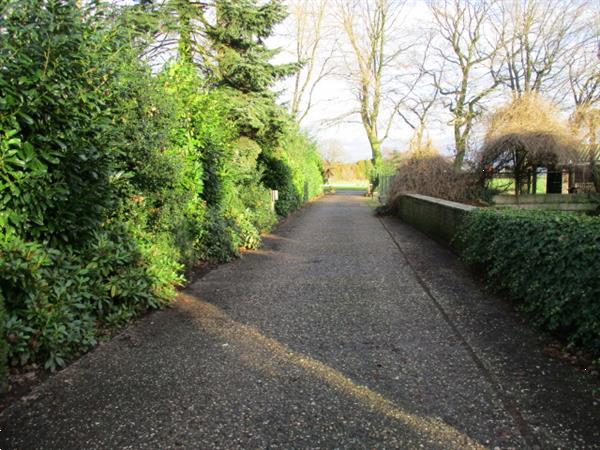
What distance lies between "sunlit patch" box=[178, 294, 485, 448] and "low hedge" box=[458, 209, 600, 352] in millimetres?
1601

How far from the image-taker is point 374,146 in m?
34.3

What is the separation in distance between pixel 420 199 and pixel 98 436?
11.8 meters

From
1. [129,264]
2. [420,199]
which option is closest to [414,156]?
[420,199]

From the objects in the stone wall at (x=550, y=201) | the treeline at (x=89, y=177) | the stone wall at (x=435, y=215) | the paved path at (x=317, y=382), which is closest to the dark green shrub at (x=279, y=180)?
the stone wall at (x=435, y=215)

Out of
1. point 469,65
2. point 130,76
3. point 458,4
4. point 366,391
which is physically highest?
point 458,4

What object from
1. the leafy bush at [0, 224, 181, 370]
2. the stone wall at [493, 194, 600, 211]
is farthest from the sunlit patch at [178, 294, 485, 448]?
the stone wall at [493, 194, 600, 211]

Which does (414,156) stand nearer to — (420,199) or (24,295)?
(420,199)

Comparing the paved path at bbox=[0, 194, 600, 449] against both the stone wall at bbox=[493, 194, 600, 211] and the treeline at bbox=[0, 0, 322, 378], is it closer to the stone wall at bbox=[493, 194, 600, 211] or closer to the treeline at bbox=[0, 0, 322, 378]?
the treeline at bbox=[0, 0, 322, 378]

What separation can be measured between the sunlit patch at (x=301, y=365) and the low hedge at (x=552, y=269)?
1601mm

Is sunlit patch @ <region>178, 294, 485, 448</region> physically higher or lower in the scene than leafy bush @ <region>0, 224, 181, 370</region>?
lower

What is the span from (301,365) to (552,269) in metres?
2.53

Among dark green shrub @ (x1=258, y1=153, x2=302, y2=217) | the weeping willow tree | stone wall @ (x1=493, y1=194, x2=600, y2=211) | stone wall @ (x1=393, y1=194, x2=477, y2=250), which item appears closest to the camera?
stone wall @ (x1=393, y1=194, x2=477, y2=250)

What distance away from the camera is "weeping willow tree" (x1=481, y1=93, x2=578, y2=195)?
44.2 ft

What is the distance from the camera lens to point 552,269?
4.21m
